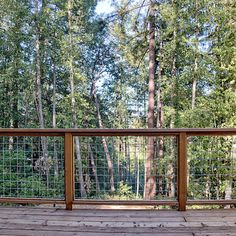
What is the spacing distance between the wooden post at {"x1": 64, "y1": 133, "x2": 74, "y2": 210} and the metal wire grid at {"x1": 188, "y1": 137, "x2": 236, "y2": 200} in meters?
1.36

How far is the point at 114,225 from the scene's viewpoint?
264 centimetres

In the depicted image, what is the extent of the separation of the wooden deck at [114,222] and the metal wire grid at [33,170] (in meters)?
0.33

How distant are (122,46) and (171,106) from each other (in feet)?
12.0

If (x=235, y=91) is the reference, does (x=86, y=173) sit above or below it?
below

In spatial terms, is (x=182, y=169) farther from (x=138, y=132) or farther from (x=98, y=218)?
(x=98, y=218)

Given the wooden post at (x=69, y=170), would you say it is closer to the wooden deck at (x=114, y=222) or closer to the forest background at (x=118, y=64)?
the wooden deck at (x=114, y=222)

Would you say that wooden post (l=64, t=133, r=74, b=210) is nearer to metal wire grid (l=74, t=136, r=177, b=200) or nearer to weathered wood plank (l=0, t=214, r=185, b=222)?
metal wire grid (l=74, t=136, r=177, b=200)

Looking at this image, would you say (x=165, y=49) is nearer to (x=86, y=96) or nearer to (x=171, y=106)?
(x=171, y=106)

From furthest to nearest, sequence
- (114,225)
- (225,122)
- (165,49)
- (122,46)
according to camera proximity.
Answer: (122,46) → (165,49) → (225,122) → (114,225)

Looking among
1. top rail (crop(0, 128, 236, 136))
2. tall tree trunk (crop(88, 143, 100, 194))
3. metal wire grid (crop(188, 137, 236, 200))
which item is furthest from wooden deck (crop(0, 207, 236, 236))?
top rail (crop(0, 128, 236, 136))

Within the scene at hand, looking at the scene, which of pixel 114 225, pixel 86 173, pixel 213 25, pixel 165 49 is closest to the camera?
pixel 114 225

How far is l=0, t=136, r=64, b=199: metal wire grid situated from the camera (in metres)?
3.37

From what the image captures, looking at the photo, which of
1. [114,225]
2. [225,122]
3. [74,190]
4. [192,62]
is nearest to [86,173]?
[74,190]

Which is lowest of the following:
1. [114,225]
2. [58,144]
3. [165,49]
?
[114,225]
